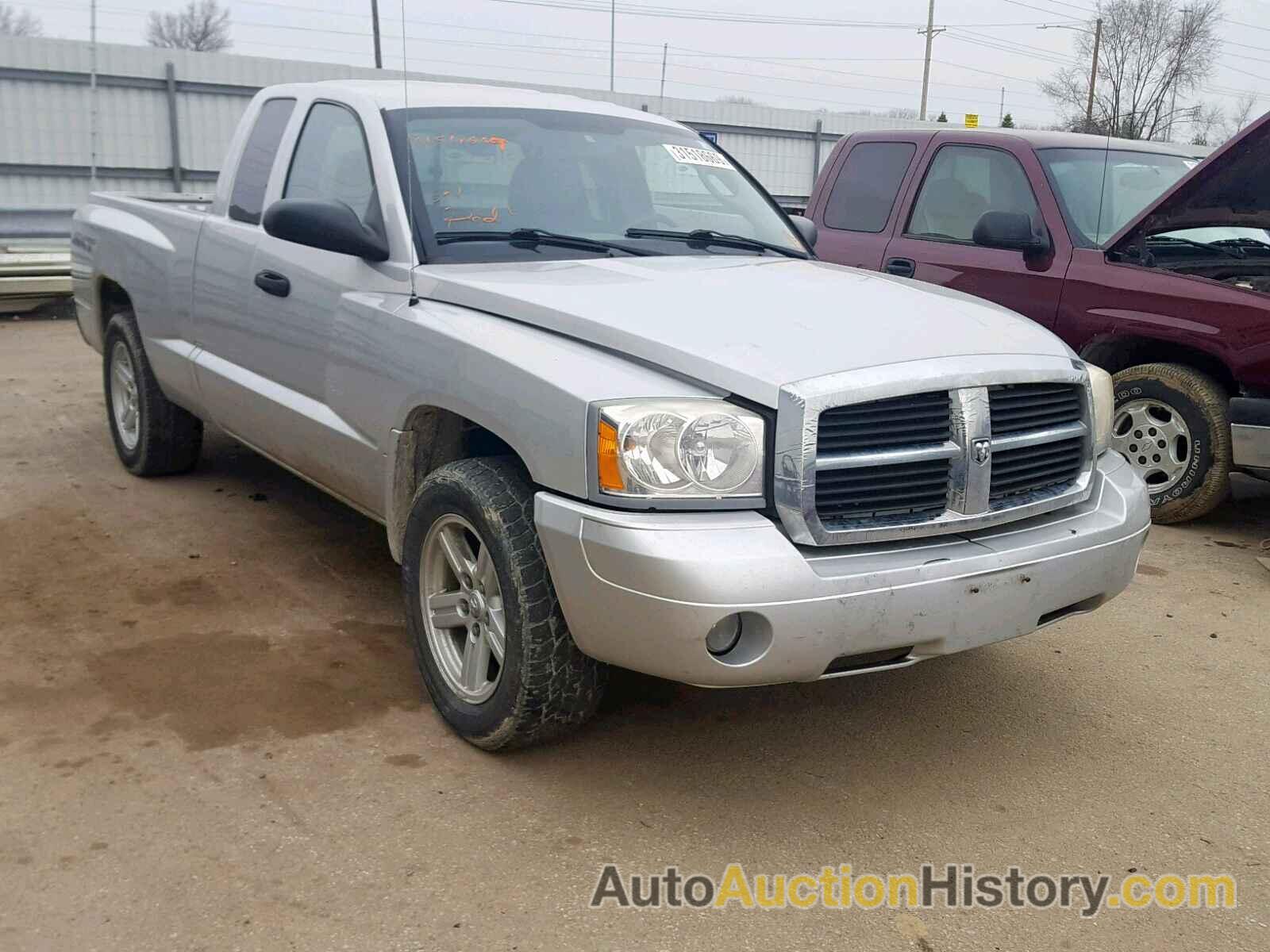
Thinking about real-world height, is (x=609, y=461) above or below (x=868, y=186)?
below

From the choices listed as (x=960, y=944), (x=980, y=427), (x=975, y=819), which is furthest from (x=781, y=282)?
(x=960, y=944)

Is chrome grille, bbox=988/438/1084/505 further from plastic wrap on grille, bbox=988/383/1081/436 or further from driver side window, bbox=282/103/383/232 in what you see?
driver side window, bbox=282/103/383/232

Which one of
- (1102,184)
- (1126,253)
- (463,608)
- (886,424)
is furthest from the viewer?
(1102,184)

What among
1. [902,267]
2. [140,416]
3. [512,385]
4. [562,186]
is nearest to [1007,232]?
[902,267]

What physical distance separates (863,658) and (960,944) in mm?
668

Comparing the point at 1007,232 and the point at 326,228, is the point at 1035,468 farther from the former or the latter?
the point at 1007,232

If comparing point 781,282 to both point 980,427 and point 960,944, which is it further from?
point 960,944

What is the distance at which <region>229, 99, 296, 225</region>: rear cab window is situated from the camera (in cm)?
482

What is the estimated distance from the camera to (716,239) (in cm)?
430

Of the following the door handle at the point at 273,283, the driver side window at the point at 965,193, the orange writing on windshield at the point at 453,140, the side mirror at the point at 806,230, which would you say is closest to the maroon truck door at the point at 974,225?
the driver side window at the point at 965,193

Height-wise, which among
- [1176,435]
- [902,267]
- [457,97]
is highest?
[457,97]

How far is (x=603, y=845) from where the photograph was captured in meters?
2.95

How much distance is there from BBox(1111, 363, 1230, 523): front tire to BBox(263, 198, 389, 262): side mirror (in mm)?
3487

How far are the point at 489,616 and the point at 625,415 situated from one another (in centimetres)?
78
